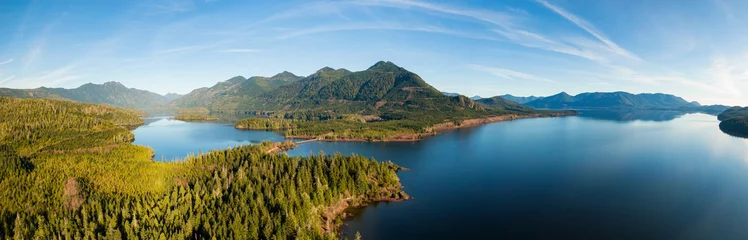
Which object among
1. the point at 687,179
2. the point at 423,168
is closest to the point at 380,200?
the point at 423,168

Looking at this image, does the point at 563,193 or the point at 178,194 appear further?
the point at 563,193

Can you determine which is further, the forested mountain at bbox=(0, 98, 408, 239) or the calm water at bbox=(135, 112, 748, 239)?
the calm water at bbox=(135, 112, 748, 239)

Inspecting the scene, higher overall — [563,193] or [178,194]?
[178,194]

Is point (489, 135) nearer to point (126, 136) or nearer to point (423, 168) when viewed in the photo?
point (423, 168)
